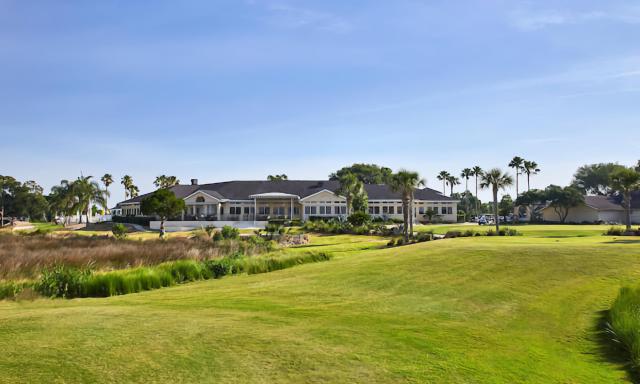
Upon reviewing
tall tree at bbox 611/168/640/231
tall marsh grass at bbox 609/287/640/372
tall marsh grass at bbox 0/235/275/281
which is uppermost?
tall tree at bbox 611/168/640/231

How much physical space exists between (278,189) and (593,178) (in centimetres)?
9042

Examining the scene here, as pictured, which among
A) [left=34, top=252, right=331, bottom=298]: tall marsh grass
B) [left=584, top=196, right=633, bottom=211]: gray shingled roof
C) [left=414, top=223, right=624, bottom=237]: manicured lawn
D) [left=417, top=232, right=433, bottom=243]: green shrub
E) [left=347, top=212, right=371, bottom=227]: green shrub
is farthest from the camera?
[left=584, top=196, right=633, bottom=211]: gray shingled roof

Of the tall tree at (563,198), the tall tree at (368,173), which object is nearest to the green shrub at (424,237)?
the tall tree at (563,198)

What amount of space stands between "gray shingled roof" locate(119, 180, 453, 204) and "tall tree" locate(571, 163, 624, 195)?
214 feet

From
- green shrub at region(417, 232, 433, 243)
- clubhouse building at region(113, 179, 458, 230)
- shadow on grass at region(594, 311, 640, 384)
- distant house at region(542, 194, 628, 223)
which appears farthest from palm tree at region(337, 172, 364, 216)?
shadow on grass at region(594, 311, 640, 384)

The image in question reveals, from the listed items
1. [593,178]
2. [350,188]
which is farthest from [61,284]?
[593,178]

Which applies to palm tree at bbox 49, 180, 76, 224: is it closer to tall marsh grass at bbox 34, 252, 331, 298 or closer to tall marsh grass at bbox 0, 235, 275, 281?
tall marsh grass at bbox 0, 235, 275, 281

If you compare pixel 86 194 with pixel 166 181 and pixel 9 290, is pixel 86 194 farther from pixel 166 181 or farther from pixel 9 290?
pixel 9 290

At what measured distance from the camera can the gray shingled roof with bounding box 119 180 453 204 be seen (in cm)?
8169

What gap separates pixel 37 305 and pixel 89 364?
611 centimetres

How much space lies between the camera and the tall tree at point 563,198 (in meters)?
79.6

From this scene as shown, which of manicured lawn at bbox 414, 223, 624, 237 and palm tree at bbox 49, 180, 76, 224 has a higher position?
palm tree at bbox 49, 180, 76, 224

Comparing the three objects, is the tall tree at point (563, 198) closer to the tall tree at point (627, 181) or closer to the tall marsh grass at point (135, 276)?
the tall tree at point (627, 181)

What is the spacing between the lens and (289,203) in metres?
80.0
